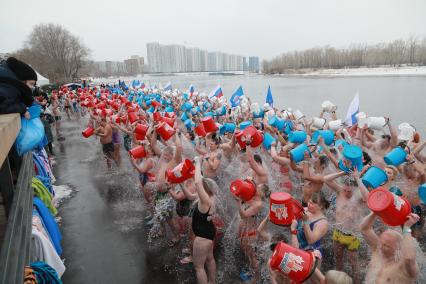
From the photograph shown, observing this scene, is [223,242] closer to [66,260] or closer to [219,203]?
[219,203]

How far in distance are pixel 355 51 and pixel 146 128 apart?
99773mm

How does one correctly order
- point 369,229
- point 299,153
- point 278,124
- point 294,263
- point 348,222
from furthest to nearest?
point 278,124, point 299,153, point 348,222, point 369,229, point 294,263

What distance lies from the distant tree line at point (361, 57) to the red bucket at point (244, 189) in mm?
82454

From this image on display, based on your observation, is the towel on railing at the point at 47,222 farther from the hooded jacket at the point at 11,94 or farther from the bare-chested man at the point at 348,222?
the bare-chested man at the point at 348,222

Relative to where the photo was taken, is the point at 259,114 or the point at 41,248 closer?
the point at 41,248

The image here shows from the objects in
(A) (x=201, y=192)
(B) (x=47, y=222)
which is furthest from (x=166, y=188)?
(B) (x=47, y=222)

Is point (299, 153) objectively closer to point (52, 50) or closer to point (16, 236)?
point (16, 236)

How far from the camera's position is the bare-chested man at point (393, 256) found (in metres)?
2.51

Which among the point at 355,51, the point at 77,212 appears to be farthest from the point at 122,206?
the point at 355,51

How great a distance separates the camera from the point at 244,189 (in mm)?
3521

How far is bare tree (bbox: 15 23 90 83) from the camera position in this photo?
5913cm

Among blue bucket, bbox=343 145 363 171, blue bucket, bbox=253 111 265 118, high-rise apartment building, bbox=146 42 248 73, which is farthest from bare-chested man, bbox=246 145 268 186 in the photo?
high-rise apartment building, bbox=146 42 248 73

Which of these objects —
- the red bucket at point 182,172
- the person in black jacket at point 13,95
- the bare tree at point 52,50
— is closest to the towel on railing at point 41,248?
the person in black jacket at point 13,95

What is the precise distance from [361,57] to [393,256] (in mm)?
98582
